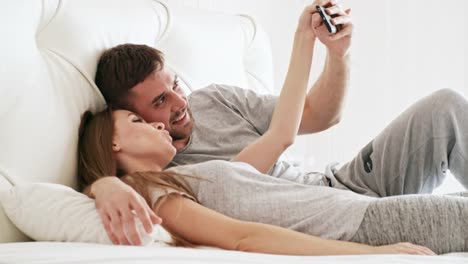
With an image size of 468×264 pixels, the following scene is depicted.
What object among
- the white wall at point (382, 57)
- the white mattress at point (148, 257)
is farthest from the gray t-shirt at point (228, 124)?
the white wall at point (382, 57)

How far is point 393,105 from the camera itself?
2443mm

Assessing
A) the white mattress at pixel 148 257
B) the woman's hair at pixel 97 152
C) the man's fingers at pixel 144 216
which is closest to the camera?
the white mattress at pixel 148 257

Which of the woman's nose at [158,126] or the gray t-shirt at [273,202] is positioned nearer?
the gray t-shirt at [273,202]

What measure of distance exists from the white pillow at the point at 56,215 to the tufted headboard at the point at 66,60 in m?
0.03

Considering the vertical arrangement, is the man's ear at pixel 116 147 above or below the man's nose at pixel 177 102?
below

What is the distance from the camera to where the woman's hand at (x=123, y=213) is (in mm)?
917

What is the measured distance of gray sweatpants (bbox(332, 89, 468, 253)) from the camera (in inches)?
39.1

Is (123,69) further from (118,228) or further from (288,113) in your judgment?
(118,228)

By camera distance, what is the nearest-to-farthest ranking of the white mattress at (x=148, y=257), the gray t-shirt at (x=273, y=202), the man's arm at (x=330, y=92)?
the white mattress at (x=148, y=257) → the gray t-shirt at (x=273, y=202) → the man's arm at (x=330, y=92)

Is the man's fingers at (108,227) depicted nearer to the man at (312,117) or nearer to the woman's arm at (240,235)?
the woman's arm at (240,235)

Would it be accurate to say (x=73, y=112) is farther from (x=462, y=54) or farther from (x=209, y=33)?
(x=462, y=54)

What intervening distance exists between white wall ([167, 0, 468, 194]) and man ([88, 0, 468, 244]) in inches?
34.0

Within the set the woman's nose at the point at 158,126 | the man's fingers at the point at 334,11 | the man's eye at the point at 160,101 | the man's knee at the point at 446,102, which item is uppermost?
the man's fingers at the point at 334,11

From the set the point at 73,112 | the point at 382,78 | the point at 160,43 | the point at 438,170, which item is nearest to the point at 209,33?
the point at 160,43
